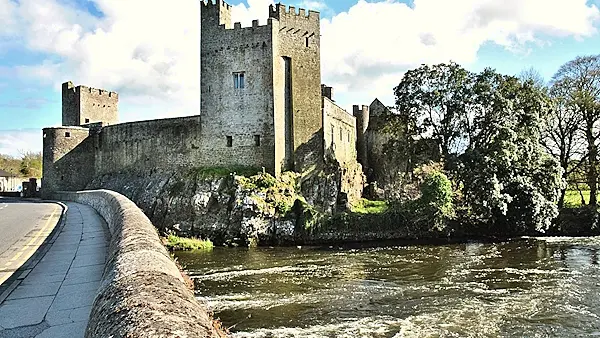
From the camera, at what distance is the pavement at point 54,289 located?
697 cm

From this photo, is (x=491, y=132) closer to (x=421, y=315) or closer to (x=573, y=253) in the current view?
(x=573, y=253)

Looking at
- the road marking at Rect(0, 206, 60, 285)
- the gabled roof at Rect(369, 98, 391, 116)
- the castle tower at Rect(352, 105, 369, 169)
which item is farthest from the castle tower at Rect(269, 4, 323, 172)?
the road marking at Rect(0, 206, 60, 285)

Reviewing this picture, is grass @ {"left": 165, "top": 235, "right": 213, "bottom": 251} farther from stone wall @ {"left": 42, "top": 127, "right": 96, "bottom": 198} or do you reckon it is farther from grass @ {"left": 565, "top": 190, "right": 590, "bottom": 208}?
grass @ {"left": 565, "top": 190, "right": 590, "bottom": 208}

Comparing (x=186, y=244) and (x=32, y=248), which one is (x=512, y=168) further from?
(x=32, y=248)

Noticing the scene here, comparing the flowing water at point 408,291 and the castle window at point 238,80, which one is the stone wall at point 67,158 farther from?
the flowing water at point 408,291

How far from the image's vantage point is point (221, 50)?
129ft

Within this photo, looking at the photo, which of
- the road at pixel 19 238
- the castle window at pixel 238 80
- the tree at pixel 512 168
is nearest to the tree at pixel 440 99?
the tree at pixel 512 168

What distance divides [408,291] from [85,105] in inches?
1805

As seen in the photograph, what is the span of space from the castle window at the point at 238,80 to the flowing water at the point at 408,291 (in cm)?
1393

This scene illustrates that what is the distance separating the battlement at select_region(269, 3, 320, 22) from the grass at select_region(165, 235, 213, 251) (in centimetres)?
1681

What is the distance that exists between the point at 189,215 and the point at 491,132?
21249 mm

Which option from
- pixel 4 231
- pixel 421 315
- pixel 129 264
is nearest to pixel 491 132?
pixel 421 315

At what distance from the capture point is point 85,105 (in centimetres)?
5522

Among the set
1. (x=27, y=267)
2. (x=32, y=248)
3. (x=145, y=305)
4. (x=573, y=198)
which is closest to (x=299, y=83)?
(x=573, y=198)
